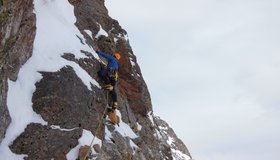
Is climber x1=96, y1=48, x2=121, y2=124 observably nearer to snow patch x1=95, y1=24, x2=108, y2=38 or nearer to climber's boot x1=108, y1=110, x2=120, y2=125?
climber's boot x1=108, y1=110, x2=120, y2=125

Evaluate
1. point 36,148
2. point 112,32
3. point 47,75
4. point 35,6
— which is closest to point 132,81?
point 112,32

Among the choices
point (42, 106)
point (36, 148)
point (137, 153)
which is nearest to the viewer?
point (36, 148)

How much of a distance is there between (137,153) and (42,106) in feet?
19.6

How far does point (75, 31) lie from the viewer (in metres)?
20.3

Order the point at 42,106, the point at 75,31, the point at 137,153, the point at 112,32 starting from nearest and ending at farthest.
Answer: the point at 42,106
the point at 137,153
the point at 75,31
the point at 112,32

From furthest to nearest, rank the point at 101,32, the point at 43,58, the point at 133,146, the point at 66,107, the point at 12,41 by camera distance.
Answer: the point at 101,32 → the point at 133,146 → the point at 43,58 → the point at 66,107 → the point at 12,41

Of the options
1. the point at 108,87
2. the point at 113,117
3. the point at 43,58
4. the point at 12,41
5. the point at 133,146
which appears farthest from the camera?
the point at 133,146

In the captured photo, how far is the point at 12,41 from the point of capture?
12.0m

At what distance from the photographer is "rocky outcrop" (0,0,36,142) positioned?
36.1ft

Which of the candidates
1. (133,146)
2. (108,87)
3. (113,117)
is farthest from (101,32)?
(133,146)

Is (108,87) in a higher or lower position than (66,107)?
higher

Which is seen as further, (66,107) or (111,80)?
(111,80)

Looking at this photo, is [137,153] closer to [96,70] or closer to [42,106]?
[96,70]

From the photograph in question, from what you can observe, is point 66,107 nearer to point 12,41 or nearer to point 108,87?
point 108,87
